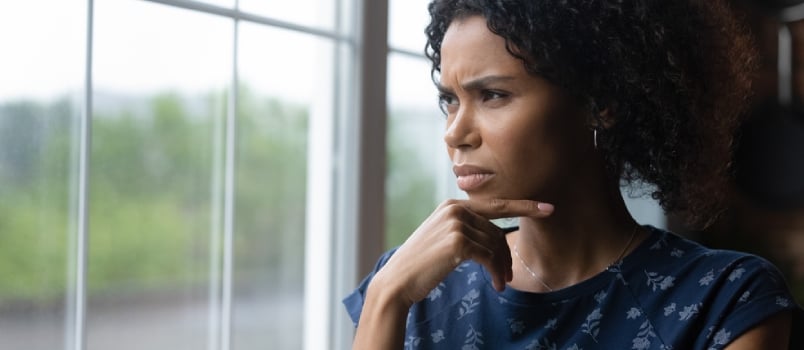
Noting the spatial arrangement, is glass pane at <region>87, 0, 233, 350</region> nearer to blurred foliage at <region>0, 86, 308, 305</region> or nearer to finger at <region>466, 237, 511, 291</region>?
blurred foliage at <region>0, 86, 308, 305</region>

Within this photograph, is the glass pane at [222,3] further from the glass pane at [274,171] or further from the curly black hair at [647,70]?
the curly black hair at [647,70]

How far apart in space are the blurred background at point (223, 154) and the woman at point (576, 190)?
16.4 inches

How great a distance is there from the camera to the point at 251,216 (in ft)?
6.92

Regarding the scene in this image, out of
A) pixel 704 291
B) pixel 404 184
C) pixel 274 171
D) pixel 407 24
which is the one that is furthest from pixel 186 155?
pixel 704 291

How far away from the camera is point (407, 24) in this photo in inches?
83.4

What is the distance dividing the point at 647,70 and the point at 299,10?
0.77 m

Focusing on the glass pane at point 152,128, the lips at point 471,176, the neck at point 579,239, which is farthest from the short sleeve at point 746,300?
the glass pane at point 152,128

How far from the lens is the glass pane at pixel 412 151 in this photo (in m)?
2.14

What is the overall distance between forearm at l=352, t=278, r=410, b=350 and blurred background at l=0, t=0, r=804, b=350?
16.1 inches

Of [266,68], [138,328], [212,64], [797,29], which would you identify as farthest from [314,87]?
[138,328]

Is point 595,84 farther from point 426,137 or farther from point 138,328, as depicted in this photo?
point 138,328

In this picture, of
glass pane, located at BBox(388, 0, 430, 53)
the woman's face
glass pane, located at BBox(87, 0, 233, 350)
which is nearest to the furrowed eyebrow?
the woman's face

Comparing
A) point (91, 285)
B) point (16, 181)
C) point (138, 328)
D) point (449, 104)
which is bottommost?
point (138, 328)

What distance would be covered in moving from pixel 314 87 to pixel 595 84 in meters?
0.71
